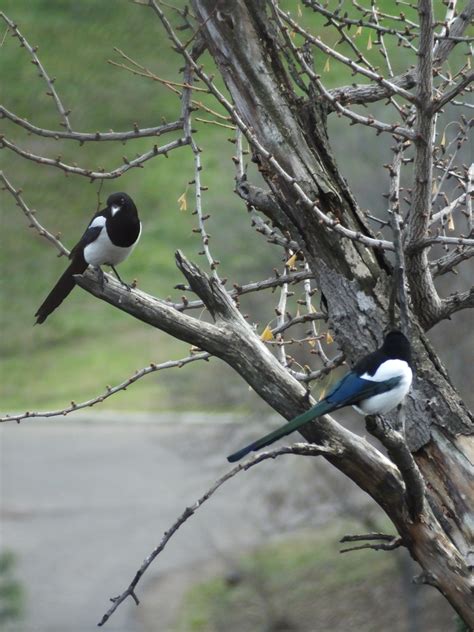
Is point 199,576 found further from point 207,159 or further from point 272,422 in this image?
point 207,159

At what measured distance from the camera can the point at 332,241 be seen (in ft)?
12.9

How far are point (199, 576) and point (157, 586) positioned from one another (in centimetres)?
41

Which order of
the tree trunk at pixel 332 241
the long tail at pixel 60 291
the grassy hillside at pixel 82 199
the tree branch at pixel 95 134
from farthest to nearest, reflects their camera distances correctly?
the grassy hillside at pixel 82 199
the long tail at pixel 60 291
the tree branch at pixel 95 134
the tree trunk at pixel 332 241

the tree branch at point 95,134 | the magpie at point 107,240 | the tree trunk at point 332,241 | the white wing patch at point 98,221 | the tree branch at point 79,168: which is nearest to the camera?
the tree trunk at point 332,241

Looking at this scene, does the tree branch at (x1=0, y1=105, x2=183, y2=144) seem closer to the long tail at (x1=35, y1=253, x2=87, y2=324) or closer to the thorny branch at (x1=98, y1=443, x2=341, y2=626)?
the long tail at (x1=35, y1=253, x2=87, y2=324)

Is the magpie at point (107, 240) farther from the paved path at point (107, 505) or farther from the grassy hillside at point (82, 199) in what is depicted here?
the grassy hillside at point (82, 199)

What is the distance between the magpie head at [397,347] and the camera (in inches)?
134

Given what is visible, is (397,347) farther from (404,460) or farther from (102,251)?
(102,251)

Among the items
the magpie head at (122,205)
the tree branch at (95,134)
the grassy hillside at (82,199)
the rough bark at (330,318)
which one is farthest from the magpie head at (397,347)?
the grassy hillside at (82,199)

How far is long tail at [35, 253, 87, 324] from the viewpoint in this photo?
4.58 meters

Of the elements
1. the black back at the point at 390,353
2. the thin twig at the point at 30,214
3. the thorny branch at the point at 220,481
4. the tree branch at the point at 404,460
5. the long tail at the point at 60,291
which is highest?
the long tail at the point at 60,291

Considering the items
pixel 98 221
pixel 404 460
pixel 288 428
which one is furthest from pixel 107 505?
pixel 404 460

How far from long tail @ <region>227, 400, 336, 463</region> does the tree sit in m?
0.10

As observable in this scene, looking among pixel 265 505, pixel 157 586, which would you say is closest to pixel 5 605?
pixel 157 586
